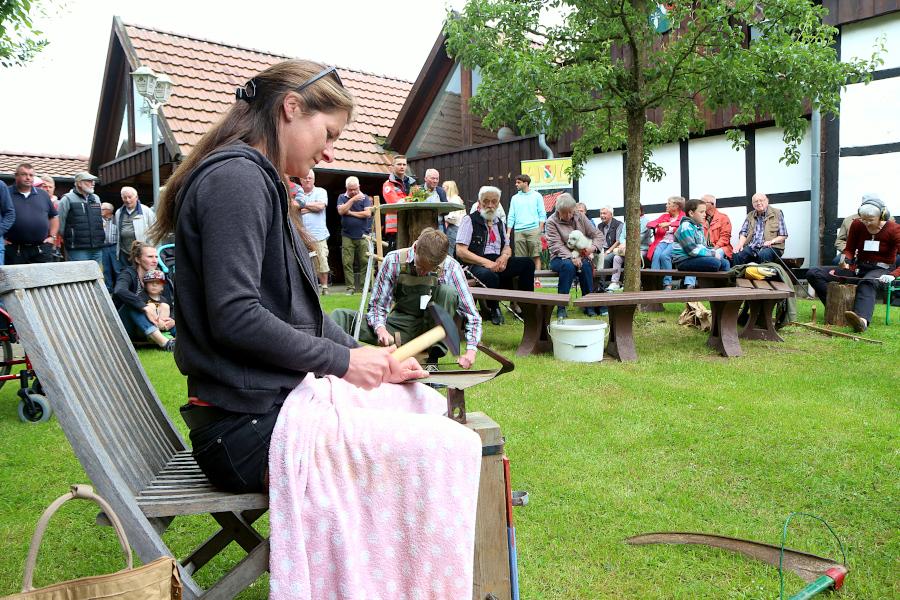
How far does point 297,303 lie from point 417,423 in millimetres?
454

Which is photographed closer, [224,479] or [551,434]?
[224,479]

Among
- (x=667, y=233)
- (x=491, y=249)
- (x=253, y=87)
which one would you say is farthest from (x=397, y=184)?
(x=253, y=87)

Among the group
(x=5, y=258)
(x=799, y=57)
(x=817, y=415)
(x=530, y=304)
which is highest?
(x=799, y=57)

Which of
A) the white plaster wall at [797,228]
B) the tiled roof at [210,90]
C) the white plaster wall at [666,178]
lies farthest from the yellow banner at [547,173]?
the tiled roof at [210,90]

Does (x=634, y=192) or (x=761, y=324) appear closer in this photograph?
(x=761, y=324)

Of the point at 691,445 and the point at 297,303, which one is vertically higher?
the point at 297,303

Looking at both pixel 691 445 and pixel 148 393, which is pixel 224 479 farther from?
pixel 691 445

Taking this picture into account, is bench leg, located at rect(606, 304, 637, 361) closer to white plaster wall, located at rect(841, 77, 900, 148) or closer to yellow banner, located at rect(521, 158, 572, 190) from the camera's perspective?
yellow banner, located at rect(521, 158, 572, 190)

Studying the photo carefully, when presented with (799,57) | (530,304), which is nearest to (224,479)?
(530,304)

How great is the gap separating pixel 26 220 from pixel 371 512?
8.65m

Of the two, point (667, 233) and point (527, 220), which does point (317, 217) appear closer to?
point (527, 220)

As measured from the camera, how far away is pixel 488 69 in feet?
24.5

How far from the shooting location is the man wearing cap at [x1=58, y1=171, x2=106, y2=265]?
900 centimetres

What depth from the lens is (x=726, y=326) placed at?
6.43 meters
